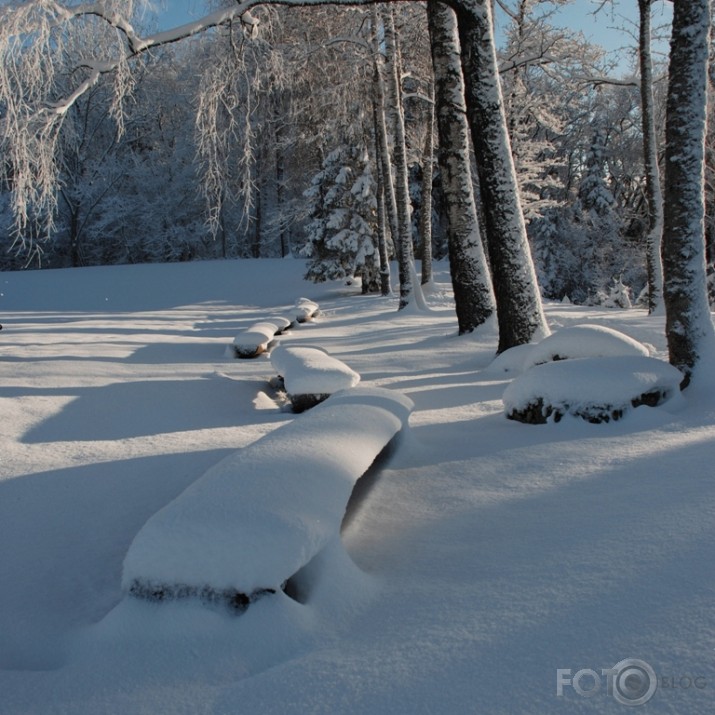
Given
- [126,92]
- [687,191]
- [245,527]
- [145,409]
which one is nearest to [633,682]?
[245,527]

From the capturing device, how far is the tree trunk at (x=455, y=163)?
25.7ft

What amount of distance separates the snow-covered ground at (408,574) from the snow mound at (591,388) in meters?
0.11

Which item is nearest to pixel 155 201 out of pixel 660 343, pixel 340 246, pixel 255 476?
pixel 340 246

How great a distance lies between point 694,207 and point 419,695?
4.39 meters

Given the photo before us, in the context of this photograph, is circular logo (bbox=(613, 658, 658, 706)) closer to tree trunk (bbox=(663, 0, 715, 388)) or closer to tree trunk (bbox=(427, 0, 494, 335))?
tree trunk (bbox=(663, 0, 715, 388))

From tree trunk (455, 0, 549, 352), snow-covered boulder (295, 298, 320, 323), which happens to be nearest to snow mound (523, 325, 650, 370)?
tree trunk (455, 0, 549, 352)

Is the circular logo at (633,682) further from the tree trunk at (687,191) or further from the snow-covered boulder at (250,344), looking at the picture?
the snow-covered boulder at (250,344)

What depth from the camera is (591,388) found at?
4.09 m

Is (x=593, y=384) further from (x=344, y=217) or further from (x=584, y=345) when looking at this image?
→ (x=344, y=217)

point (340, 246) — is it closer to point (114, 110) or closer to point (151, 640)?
point (114, 110)

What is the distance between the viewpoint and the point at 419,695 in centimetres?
156

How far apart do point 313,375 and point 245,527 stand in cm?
330

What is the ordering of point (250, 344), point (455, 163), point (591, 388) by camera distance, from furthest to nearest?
point (250, 344)
point (455, 163)
point (591, 388)

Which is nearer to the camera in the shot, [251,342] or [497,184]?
[497,184]
